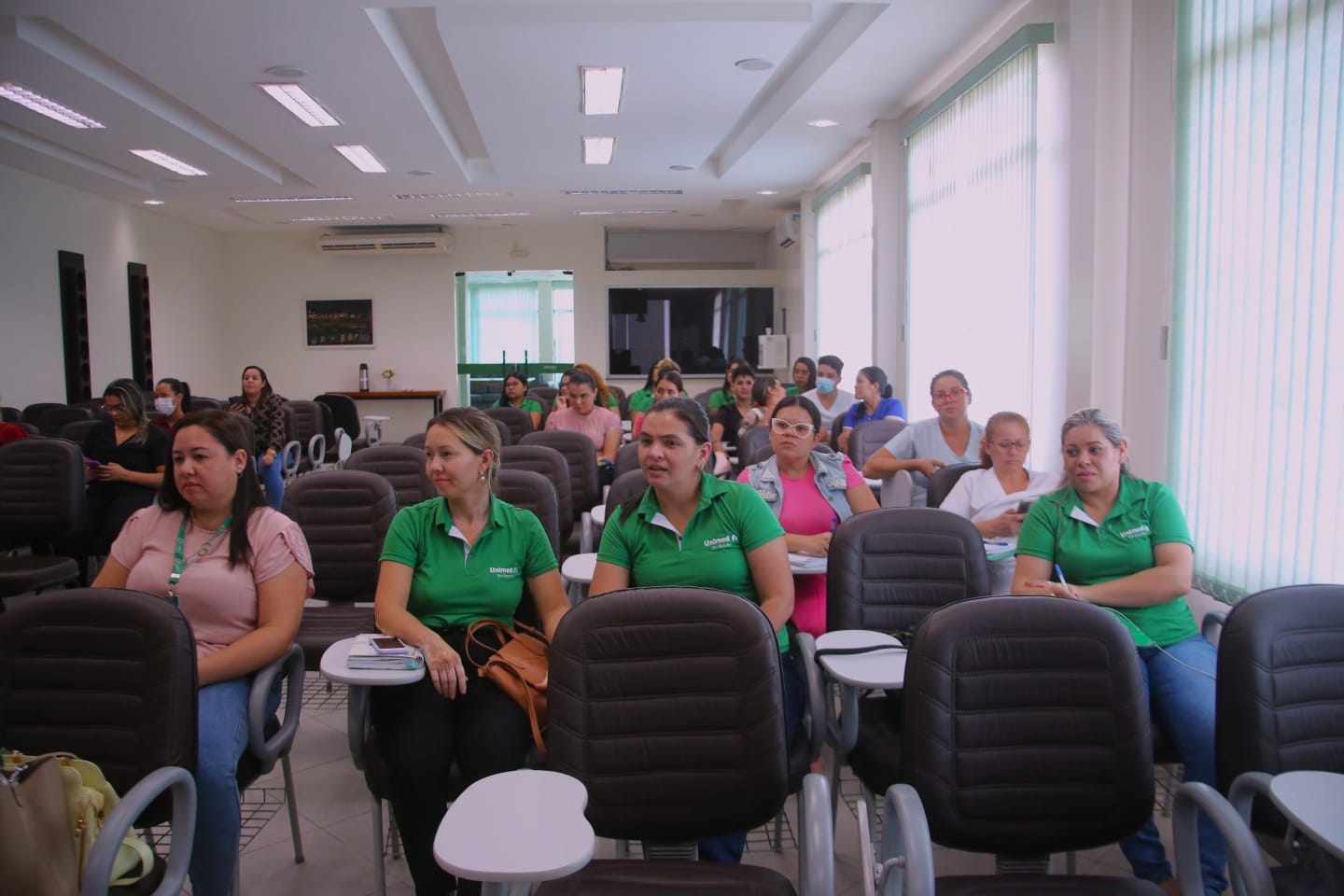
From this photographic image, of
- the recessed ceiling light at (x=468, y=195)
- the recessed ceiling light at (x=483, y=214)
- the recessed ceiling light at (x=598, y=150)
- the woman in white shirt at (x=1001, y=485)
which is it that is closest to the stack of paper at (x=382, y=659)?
the woman in white shirt at (x=1001, y=485)

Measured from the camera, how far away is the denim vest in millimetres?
3430

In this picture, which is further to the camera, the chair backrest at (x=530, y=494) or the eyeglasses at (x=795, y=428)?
the chair backrest at (x=530, y=494)

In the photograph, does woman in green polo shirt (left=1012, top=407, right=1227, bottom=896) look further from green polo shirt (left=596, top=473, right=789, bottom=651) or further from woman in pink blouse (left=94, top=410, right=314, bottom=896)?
woman in pink blouse (left=94, top=410, right=314, bottom=896)

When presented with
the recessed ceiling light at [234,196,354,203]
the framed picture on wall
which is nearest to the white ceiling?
the recessed ceiling light at [234,196,354,203]

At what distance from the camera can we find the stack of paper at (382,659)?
7.38ft

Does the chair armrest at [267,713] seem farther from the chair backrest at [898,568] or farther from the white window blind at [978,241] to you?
the white window blind at [978,241]

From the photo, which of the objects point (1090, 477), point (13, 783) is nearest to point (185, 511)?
point (13, 783)

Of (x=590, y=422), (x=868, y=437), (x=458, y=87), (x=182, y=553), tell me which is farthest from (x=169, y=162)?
(x=182, y=553)

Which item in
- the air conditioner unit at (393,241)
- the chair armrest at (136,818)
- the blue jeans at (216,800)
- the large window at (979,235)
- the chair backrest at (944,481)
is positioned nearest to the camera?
the chair armrest at (136,818)

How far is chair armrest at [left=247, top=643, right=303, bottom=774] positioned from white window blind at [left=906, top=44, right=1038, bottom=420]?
4189 millimetres

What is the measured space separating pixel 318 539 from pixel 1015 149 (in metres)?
4.34

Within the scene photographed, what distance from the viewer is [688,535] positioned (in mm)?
2545

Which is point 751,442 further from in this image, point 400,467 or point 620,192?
point 620,192

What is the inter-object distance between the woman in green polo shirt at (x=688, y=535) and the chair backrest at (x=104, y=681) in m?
1.05
